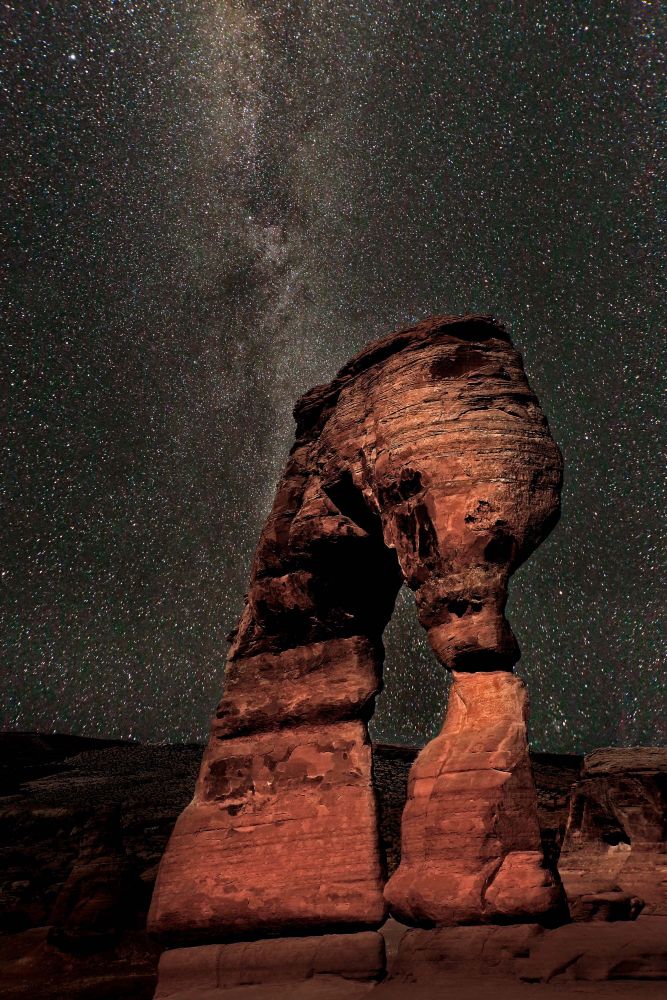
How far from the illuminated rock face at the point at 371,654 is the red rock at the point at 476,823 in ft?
0.04

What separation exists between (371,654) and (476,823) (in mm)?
2732

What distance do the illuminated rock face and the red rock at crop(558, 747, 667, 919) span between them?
3.31 m

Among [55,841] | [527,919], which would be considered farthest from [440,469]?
[55,841]

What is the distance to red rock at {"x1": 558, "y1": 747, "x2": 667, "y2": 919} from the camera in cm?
1074

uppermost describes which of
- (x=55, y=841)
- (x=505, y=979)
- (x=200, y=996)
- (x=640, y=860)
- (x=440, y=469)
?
(x=440, y=469)

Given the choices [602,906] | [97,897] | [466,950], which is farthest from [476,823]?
[97,897]

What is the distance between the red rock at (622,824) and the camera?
1074cm

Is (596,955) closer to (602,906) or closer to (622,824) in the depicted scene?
(602,906)

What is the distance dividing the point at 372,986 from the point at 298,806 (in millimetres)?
1679

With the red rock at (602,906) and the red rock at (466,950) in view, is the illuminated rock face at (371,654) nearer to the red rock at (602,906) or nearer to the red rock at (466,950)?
the red rock at (466,950)

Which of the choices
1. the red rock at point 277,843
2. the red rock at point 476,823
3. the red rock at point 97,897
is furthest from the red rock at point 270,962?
the red rock at point 97,897

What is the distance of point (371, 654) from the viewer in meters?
9.21

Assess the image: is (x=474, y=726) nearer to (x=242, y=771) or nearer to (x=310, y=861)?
(x=310, y=861)

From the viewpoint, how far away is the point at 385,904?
793cm
